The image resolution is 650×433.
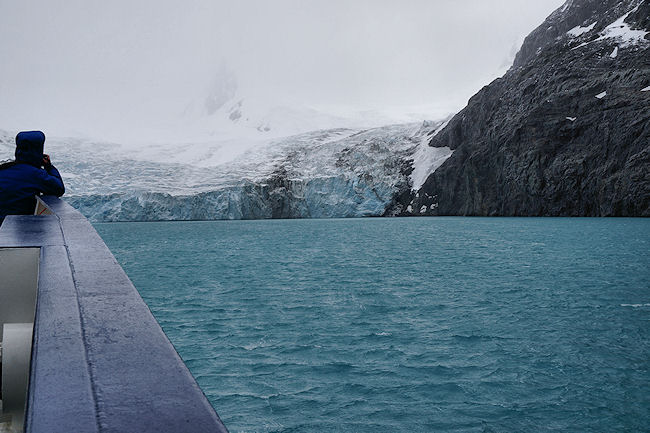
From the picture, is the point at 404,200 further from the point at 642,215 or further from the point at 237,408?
the point at 237,408

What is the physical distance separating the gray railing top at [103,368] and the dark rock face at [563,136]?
59353mm

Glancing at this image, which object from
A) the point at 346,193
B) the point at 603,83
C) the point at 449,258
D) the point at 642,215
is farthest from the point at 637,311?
the point at 346,193

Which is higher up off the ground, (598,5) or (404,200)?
(598,5)

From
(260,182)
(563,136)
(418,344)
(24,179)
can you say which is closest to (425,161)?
(563,136)

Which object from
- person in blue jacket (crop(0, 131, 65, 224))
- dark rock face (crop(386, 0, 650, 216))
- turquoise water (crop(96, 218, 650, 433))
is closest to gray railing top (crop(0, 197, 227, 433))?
person in blue jacket (crop(0, 131, 65, 224))

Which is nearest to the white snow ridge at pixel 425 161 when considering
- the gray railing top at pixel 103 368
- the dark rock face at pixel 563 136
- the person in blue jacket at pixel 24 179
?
the dark rock face at pixel 563 136

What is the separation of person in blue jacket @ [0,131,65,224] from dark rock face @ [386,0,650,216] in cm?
5781

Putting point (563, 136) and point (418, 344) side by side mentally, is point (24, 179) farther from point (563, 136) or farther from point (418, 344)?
point (563, 136)

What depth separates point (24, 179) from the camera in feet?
15.4

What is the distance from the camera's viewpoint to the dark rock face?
54688 millimetres

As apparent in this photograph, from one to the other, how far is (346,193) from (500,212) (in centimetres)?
2076


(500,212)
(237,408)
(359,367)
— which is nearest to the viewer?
(237,408)

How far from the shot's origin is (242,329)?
10141mm

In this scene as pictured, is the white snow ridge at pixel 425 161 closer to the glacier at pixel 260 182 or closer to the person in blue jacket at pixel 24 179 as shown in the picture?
the glacier at pixel 260 182
